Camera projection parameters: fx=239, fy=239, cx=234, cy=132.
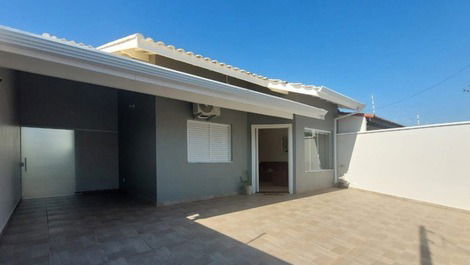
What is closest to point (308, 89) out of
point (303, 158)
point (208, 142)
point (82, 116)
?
point (303, 158)

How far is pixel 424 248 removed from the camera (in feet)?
14.1

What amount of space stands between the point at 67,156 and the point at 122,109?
2630 millimetres

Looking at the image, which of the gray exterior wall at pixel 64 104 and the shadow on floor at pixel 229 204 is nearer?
the shadow on floor at pixel 229 204

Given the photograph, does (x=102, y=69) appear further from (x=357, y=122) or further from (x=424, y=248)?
(x=357, y=122)

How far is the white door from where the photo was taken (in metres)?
8.14

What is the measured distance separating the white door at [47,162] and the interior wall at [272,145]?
9.20m

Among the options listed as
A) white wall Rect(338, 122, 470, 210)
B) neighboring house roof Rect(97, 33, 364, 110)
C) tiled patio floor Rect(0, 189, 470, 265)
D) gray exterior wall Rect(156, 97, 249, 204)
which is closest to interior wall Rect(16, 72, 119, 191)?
tiled patio floor Rect(0, 189, 470, 265)

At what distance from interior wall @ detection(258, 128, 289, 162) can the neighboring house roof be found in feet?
14.6

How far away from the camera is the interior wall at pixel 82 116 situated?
8.23 metres

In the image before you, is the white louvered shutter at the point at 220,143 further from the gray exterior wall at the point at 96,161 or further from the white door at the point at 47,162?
the white door at the point at 47,162

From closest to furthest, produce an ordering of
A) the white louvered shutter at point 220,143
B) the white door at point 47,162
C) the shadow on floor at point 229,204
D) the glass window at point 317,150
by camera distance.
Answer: the shadow on floor at point 229,204, the white door at point 47,162, the white louvered shutter at point 220,143, the glass window at point 317,150

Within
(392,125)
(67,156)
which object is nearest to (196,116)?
(67,156)

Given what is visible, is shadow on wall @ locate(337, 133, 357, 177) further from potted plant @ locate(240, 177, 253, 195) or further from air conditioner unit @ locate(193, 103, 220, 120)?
air conditioner unit @ locate(193, 103, 220, 120)

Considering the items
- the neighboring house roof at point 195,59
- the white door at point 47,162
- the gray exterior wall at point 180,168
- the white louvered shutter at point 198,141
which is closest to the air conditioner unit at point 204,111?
the gray exterior wall at point 180,168
